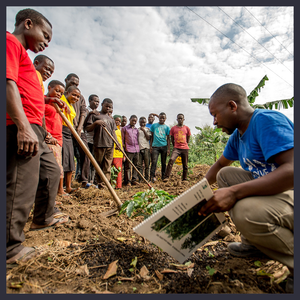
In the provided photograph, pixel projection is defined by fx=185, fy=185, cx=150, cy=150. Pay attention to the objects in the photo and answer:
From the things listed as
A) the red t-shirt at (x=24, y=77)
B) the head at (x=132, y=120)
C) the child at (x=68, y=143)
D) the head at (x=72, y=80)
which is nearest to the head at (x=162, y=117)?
the head at (x=132, y=120)

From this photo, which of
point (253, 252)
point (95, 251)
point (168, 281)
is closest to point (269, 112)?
point (253, 252)

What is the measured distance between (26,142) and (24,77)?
572 mm

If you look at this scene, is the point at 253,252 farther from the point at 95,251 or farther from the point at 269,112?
the point at 95,251

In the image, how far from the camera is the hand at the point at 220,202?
1.18 m

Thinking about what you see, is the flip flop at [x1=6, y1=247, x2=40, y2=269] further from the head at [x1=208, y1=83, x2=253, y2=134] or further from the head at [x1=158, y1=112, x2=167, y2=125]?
the head at [x1=158, y1=112, x2=167, y2=125]

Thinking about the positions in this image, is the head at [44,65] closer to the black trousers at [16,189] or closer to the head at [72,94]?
the head at [72,94]

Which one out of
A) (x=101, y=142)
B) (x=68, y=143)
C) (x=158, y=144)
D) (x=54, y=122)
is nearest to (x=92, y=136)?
(x=101, y=142)

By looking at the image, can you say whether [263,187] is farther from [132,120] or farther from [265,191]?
[132,120]

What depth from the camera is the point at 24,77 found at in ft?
4.88

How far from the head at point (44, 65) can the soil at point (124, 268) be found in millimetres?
2130

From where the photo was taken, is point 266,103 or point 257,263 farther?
point 266,103

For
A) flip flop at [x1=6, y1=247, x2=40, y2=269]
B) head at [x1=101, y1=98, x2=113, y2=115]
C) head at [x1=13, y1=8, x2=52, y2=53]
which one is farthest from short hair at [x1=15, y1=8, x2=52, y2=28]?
head at [x1=101, y1=98, x2=113, y2=115]

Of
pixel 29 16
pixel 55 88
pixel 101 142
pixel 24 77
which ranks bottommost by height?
pixel 101 142

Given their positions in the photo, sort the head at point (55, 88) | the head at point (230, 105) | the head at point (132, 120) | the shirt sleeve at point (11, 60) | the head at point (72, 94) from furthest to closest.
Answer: the head at point (132, 120), the head at point (72, 94), the head at point (55, 88), the head at point (230, 105), the shirt sleeve at point (11, 60)
